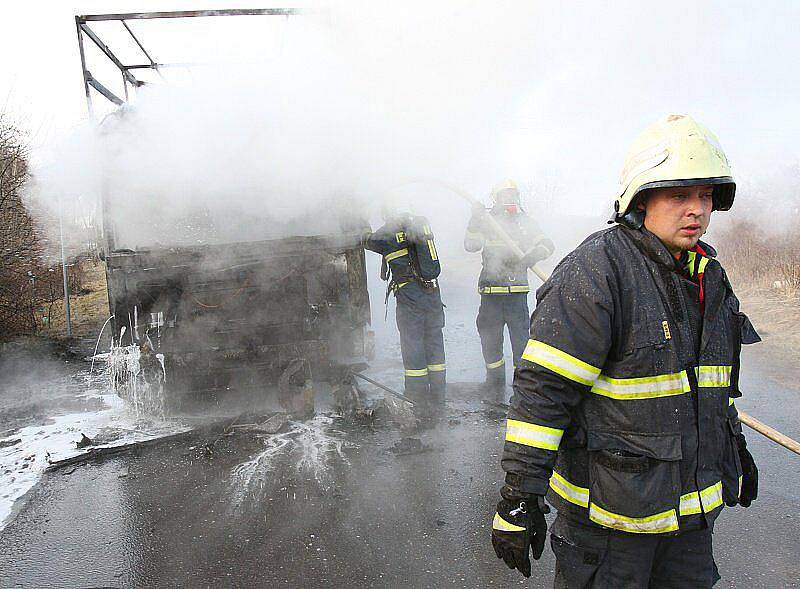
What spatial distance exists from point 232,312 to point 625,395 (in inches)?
156

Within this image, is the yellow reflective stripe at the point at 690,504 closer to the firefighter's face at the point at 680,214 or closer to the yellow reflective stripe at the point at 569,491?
the yellow reflective stripe at the point at 569,491

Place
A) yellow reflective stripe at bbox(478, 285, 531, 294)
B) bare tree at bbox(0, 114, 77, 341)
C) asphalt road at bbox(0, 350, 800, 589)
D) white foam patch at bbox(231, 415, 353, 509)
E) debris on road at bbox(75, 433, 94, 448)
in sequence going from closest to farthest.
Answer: asphalt road at bbox(0, 350, 800, 589) → white foam patch at bbox(231, 415, 353, 509) → debris on road at bbox(75, 433, 94, 448) → yellow reflective stripe at bbox(478, 285, 531, 294) → bare tree at bbox(0, 114, 77, 341)

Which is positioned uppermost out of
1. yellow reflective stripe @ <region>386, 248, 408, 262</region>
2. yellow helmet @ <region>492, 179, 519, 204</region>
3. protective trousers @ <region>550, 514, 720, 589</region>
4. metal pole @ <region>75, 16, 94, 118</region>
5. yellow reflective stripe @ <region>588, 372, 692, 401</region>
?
metal pole @ <region>75, 16, 94, 118</region>

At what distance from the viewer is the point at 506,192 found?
559 centimetres

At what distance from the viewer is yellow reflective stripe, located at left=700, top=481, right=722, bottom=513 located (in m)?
1.70

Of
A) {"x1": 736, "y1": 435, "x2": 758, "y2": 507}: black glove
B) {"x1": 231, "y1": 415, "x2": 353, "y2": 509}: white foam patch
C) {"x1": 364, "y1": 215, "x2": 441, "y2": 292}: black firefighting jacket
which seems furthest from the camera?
{"x1": 364, "y1": 215, "x2": 441, "y2": 292}: black firefighting jacket

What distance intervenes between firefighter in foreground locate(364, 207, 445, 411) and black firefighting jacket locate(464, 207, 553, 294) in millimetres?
609

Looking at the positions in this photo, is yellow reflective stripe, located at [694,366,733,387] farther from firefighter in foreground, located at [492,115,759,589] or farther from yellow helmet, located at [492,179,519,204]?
yellow helmet, located at [492,179,519,204]

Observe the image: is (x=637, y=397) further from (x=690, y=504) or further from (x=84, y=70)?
(x=84, y=70)

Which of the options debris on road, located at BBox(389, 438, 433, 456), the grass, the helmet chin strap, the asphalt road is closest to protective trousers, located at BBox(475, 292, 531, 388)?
the asphalt road

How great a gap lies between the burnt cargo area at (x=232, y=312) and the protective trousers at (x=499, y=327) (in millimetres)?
1347

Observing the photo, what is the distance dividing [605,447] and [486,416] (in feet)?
10.6

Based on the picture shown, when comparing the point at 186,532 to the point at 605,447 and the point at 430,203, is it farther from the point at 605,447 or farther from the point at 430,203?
the point at 430,203

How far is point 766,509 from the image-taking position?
3.23 m
